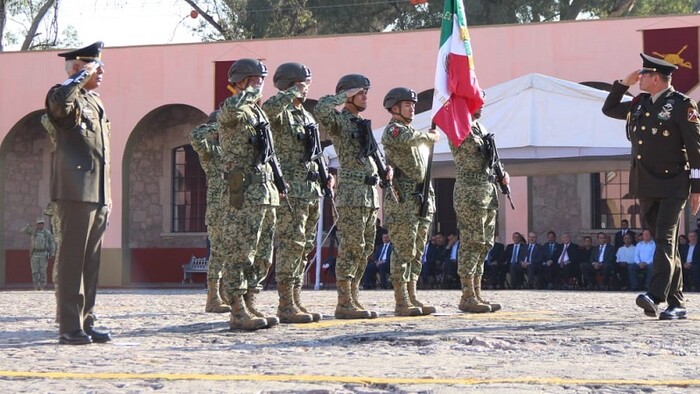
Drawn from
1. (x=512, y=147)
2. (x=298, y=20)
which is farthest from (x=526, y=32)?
(x=298, y=20)

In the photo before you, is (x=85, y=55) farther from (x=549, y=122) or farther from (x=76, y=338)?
(x=549, y=122)

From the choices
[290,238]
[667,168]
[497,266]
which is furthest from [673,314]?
[497,266]

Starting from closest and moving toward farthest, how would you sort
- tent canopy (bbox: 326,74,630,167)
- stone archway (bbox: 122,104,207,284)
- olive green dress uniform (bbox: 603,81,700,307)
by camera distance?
olive green dress uniform (bbox: 603,81,700,307) → tent canopy (bbox: 326,74,630,167) → stone archway (bbox: 122,104,207,284)

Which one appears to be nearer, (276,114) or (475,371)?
(475,371)

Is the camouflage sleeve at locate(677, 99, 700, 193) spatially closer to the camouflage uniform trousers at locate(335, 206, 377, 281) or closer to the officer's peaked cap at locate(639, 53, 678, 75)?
the officer's peaked cap at locate(639, 53, 678, 75)

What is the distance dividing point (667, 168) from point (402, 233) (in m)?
2.12

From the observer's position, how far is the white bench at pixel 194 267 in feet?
86.8

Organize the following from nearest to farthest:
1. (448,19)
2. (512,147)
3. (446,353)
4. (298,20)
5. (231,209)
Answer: (446,353), (231,209), (448,19), (512,147), (298,20)

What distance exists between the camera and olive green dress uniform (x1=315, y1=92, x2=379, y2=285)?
9.62m

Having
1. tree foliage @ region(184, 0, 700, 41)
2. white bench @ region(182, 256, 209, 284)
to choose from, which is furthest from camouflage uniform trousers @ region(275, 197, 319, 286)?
tree foliage @ region(184, 0, 700, 41)

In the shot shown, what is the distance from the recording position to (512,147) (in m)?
16.7

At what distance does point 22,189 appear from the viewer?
28.5 m

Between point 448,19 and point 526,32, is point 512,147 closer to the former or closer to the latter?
point 448,19

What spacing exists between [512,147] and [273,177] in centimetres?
852
